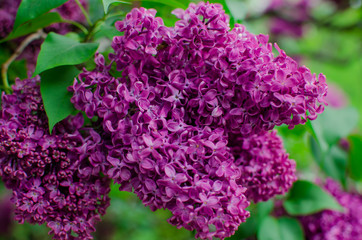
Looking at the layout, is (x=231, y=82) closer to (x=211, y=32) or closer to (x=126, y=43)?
(x=211, y=32)

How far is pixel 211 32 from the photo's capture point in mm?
742

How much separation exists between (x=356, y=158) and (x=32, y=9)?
123cm

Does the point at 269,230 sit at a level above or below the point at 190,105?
below

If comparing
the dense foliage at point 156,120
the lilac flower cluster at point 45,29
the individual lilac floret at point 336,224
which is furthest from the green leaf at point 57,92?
the individual lilac floret at point 336,224

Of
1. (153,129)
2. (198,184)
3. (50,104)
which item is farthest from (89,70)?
(198,184)

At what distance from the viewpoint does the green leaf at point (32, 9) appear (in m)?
0.84

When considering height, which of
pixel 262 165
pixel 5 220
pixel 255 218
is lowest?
pixel 5 220

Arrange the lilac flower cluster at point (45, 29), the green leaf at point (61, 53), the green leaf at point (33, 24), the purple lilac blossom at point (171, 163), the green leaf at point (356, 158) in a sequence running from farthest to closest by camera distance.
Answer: the green leaf at point (356, 158), the lilac flower cluster at point (45, 29), the green leaf at point (33, 24), the green leaf at point (61, 53), the purple lilac blossom at point (171, 163)

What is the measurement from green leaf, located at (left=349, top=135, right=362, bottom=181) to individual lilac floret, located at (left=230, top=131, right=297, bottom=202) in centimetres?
60

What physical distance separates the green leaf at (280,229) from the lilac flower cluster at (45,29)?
0.85m

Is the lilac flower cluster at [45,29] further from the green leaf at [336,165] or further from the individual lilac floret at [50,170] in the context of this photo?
the green leaf at [336,165]

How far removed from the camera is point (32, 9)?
33.7 inches

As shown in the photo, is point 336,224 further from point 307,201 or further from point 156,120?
point 156,120

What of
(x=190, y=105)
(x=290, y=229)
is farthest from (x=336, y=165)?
(x=190, y=105)
